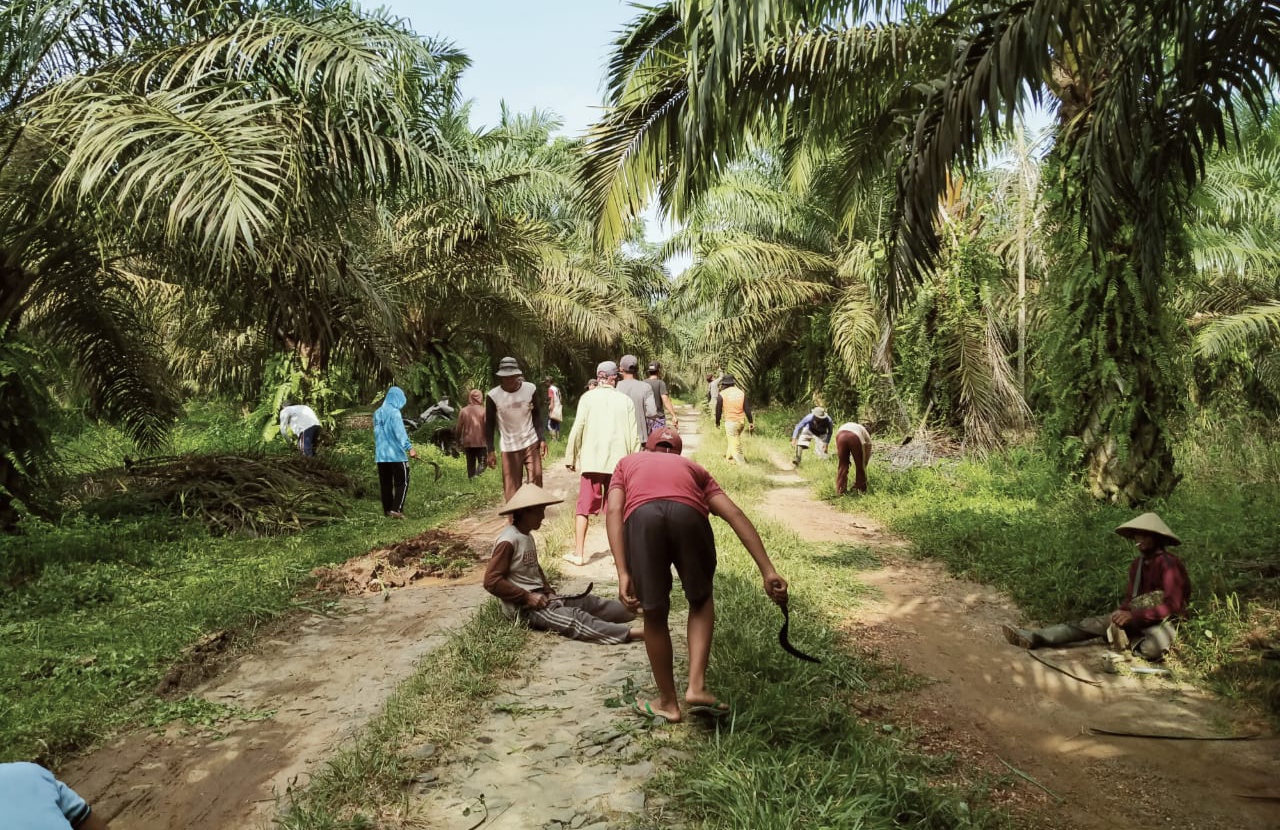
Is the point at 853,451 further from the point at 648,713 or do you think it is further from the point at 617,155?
the point at 648,713

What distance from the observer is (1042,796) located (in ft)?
12.3

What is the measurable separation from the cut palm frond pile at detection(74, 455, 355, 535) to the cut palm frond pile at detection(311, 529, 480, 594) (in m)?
1.82

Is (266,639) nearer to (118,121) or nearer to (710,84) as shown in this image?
(118,121)

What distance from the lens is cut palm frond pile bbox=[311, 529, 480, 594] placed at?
7.28 metres

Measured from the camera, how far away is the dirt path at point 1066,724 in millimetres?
3711

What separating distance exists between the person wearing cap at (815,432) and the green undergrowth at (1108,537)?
2775mm

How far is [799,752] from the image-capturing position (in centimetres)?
388

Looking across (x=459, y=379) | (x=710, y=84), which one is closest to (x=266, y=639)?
(x=710, y=84)

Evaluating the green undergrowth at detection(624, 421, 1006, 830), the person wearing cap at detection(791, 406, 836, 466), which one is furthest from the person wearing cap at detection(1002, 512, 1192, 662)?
the person wearing cap at detection(791, 406, 836, 466)

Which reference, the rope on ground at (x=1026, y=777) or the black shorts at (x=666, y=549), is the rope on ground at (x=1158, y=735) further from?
the black shorts at (x=666, y=549)

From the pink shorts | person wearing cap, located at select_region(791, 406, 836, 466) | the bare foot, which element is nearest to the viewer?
the bare foot

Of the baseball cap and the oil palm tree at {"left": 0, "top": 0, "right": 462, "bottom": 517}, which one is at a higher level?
the oil palm tree at {"left": 0, "top": 0, "right": 462, "bottom": 517}

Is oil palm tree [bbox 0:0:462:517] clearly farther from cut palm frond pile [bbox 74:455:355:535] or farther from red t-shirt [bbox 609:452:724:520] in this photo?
red t-shirt [bbox 609:452:724:520]

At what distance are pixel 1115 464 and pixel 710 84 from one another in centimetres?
587
